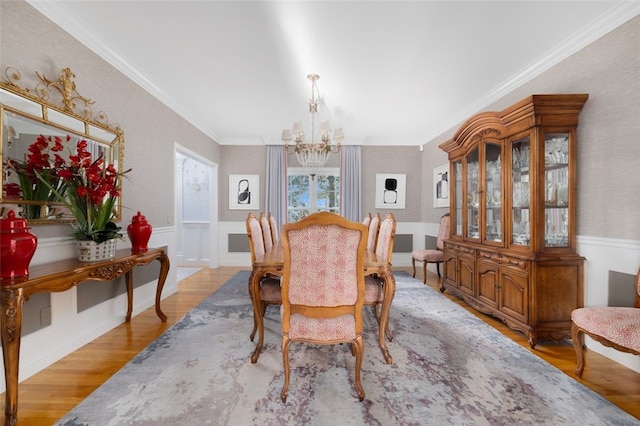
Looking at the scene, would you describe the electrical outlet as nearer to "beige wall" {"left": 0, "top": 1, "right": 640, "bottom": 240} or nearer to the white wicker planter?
the white wicker planter

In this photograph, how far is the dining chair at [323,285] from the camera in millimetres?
1499

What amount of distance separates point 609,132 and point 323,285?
8.18 ft

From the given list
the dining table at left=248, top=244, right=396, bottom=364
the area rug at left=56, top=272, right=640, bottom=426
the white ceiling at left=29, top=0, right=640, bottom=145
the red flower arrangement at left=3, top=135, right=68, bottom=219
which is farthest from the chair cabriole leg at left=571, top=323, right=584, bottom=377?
the red flower arrangement at left=3, top=135, right=68, bottom=219

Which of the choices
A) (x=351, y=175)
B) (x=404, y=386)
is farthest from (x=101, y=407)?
(x=351, y=175)

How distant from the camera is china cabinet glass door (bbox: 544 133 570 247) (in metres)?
2.27

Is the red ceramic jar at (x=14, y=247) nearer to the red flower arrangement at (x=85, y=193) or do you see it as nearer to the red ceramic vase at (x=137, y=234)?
the red flower arrangement at (x=85, y=193)

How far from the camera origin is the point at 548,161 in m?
2.29

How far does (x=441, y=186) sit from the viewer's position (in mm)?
4508

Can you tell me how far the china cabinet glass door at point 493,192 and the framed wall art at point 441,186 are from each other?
1485 mm

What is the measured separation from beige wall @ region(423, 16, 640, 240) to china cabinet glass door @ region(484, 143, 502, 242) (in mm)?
584

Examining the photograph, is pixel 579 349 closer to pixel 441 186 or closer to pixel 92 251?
pixel 441 186

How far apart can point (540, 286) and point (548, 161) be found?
1.08 metres

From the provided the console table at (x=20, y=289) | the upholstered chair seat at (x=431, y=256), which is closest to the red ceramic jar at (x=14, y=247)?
the console table at (x=20, y=289)

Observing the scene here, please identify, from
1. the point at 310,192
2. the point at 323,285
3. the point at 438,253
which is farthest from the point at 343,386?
the point at 310,192
